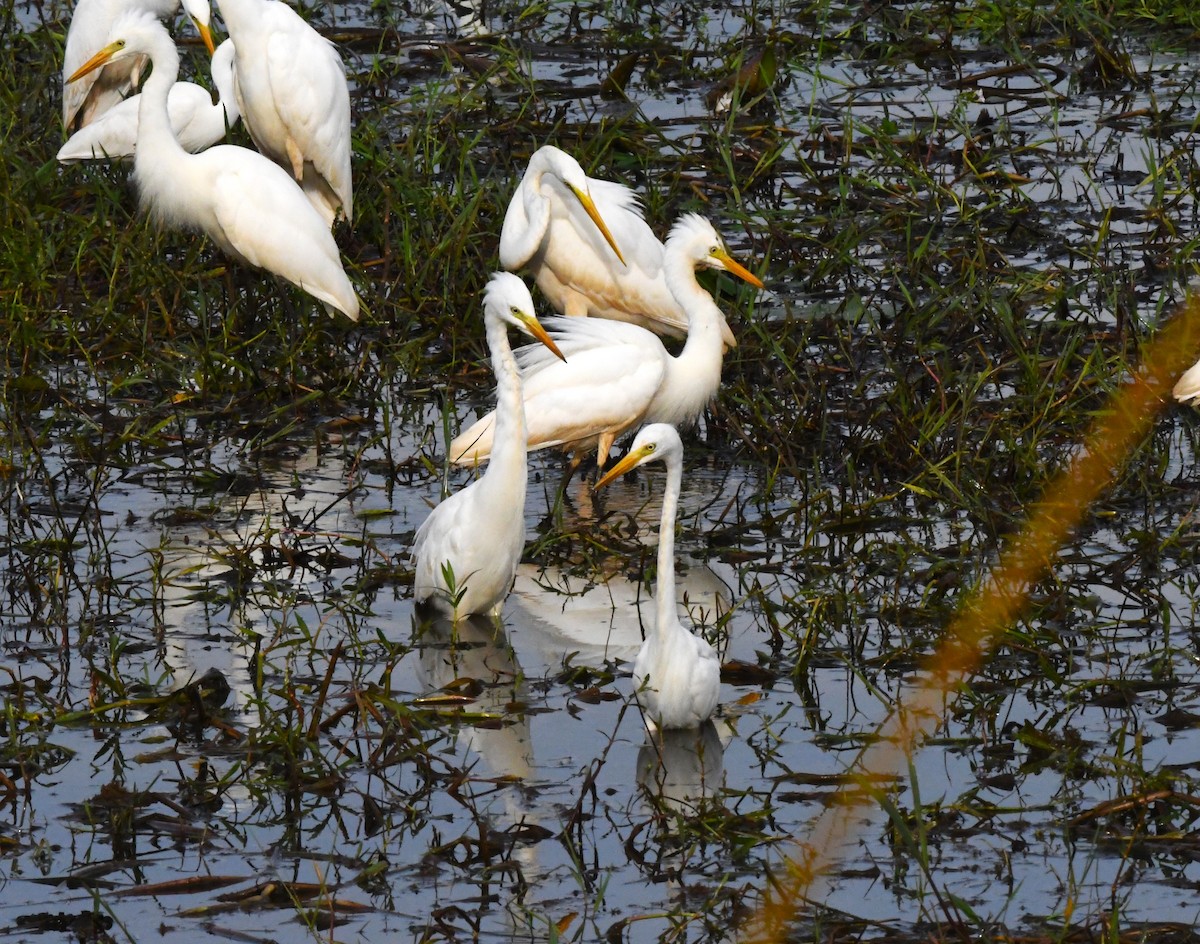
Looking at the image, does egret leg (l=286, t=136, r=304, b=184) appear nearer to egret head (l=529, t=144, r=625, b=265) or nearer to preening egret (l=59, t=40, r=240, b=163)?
preening egret (l=59, t=40, r=240, b=163)

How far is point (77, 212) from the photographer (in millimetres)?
8086

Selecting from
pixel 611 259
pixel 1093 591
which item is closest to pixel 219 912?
pixel 1093 591

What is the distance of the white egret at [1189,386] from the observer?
20.6 ft

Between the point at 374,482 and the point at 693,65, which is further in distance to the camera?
the point at 693,65

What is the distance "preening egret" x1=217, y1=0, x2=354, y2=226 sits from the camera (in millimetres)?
8117

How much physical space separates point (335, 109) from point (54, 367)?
69.8 inches

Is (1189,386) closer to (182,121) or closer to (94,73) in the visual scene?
(182,121)

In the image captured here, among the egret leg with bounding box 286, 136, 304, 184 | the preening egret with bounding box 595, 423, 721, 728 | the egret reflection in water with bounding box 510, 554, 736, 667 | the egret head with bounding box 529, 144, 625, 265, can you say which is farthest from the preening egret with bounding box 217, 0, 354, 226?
the preening egret with bounding box 595, 423, 721, 728

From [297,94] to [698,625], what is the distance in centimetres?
400

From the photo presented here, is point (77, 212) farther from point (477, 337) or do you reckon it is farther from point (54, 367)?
point (477, 337)

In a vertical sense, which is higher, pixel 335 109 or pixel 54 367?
pixel 335 109

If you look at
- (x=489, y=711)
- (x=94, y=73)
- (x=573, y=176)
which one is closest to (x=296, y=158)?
(x=94, y=73)

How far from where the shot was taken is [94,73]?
8797 millimetres

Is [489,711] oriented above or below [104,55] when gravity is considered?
below
